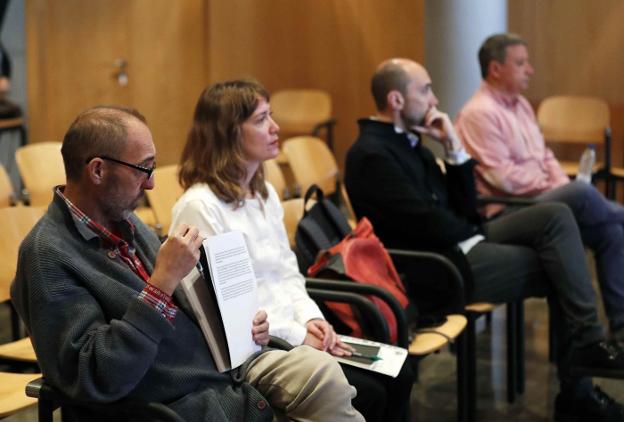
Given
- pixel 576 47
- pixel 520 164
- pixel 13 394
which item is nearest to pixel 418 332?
pixel 13 394

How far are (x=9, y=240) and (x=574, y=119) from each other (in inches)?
193

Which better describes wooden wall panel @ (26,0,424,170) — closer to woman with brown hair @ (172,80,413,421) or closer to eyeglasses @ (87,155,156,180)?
woman with brown hair @ (172,80,413,421)

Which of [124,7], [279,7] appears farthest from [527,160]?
[124,7]

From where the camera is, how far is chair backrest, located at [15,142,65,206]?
16.3ft

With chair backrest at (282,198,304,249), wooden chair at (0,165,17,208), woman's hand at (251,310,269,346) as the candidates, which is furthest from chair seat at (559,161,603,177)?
woman's hand at (251,310,269,346)

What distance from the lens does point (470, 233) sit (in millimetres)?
3980

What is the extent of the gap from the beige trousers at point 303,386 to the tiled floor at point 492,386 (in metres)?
1.49

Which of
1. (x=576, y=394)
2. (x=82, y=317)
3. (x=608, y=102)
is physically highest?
(x=82, y=317)

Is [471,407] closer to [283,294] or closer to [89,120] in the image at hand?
[283,294]

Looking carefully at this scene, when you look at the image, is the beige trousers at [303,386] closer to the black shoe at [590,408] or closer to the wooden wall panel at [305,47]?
the black shoe at [590,408]

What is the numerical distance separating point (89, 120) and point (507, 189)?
2.83 metres

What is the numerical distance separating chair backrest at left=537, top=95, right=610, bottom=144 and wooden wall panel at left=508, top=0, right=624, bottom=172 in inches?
11.7

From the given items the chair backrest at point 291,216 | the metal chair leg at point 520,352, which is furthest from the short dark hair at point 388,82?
the metal chair leg at point 520,352

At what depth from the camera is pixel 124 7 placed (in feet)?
27.7
